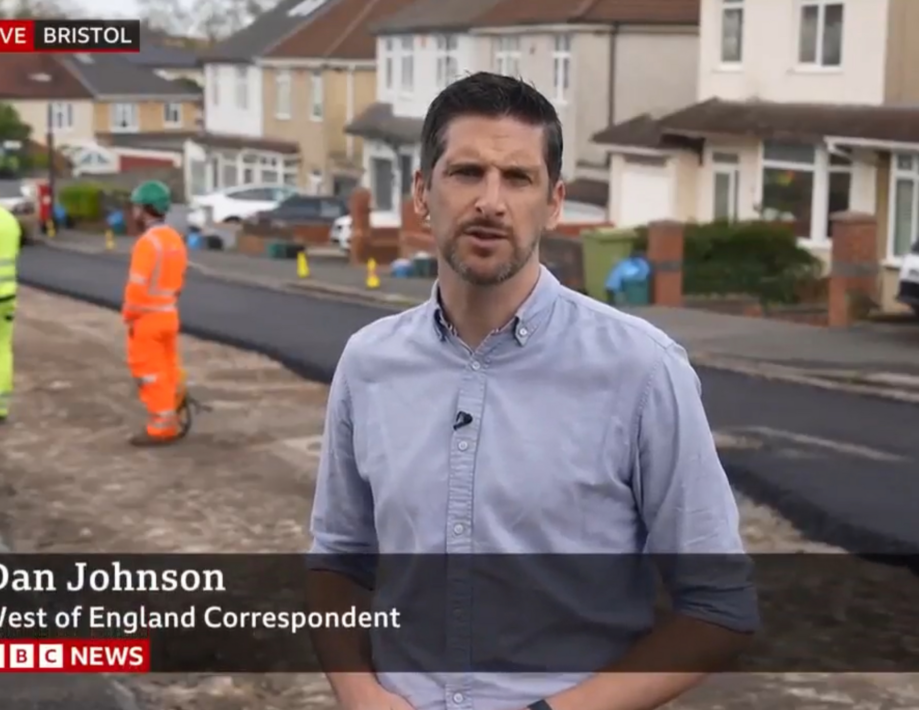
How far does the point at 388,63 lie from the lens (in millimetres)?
50594

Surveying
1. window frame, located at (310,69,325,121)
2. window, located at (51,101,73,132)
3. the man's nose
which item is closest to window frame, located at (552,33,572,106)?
window frame, located at (310,69,325,121)

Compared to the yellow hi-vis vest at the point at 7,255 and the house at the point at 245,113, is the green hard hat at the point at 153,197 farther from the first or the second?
the house at the point at 245,113

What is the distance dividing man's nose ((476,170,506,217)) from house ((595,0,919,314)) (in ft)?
69.0

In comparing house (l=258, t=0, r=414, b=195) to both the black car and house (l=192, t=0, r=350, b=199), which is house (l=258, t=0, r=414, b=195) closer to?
house (l=192, t=0, r=350, b=199)

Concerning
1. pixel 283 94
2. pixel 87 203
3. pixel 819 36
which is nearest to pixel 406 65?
pixel 283 94

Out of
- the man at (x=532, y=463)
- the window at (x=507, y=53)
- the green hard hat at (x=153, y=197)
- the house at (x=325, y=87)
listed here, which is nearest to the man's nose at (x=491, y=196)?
the man at (x=532, y=463)

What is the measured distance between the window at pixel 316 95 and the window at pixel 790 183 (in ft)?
104

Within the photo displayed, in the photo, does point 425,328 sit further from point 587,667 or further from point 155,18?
point 155,18

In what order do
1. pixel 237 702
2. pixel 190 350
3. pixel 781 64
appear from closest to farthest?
1. pixel 237 702
2. pixel 190 350
3. pixel 781 64

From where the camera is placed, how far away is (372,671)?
3111mm

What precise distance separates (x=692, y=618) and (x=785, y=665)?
3957mm

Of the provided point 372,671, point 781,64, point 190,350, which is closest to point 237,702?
point 372,671

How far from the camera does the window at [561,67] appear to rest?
39.7 meters

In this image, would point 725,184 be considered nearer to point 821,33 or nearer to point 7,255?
point 821,33
